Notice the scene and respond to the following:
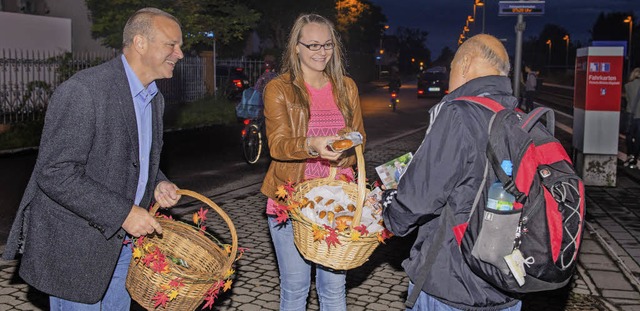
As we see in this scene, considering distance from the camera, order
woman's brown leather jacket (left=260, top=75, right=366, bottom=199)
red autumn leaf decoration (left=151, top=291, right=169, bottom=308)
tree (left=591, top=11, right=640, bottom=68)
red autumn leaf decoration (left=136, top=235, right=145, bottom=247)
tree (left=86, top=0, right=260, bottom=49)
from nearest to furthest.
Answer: red autumn leaf decoration (left=151, top=291, right=169, bottom=308)
red autumn leaf decoration (left=136, top=235, right=145, bottom=247)
woman's brown leather jacket (left=260, top=75, right=366, bottom=199)
tree (left=86, top=0, right=260, bottom=49)
tree (left=591, top=11, right=640, bottom=68)

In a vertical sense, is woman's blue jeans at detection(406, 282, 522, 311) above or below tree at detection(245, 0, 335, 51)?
below

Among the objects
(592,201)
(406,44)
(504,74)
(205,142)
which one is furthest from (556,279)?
(406,44)

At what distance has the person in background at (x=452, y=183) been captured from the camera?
99.8 inches

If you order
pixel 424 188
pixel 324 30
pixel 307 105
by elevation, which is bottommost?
pixel 424 188

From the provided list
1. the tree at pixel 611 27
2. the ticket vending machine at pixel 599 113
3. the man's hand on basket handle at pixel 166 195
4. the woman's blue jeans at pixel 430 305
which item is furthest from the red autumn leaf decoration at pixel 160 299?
the tree at pixel 611 27

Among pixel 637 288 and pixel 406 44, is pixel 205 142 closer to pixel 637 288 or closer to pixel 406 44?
pixel 637 288

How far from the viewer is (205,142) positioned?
16.3 meters

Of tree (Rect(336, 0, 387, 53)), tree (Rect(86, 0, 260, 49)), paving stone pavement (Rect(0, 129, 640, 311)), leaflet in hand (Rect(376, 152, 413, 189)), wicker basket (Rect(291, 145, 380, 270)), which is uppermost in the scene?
tree (Rect(336, 0, 387, 53))

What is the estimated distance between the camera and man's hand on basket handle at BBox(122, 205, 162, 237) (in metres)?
2.83

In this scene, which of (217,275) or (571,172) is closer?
(571,172)

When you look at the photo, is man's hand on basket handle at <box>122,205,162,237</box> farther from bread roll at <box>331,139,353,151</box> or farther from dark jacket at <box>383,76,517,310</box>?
dark jacket at <box>383,76,517,310</box>

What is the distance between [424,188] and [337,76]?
143 centimetres

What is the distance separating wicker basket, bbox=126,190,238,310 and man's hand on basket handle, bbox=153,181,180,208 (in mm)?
48

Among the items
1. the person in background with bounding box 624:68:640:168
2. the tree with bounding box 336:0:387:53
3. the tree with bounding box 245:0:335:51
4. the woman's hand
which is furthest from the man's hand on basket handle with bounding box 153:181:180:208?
the tree with bounding box 336:0:387:53
